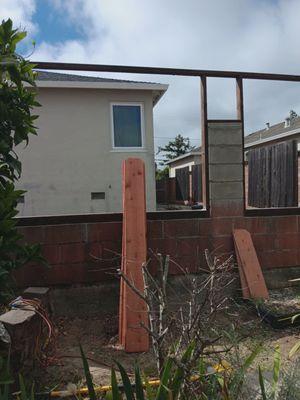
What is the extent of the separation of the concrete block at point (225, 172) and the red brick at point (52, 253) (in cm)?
187

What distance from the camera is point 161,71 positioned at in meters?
4.88

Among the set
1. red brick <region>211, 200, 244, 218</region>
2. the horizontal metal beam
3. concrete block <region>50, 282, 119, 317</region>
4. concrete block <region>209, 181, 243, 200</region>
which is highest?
the horizontal metal beam

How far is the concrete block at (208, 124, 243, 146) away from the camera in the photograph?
498cm

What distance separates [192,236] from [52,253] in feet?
5.01

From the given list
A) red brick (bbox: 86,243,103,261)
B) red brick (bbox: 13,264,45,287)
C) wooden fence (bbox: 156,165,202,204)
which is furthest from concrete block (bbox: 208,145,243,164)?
wooden fence (bbox: 156,165,202,204)

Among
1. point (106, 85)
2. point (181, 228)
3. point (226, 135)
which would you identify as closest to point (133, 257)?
point (181, 228)

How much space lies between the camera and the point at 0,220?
339cm

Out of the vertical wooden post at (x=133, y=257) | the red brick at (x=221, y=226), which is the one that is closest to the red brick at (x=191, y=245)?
the red brick at (x=221, y=226)

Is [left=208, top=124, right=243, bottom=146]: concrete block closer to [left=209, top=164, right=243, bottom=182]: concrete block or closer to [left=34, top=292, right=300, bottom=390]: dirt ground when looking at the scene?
[left=209, top=164, right=243, bottom=182]: concrete block

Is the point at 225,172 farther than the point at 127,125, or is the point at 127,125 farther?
the point at 127,125

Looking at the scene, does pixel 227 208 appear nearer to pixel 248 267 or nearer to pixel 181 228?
pixel 181 228

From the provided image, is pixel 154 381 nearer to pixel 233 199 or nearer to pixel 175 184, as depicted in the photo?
pixel 233 199

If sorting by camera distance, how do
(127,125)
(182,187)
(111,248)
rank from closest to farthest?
(111,248), (127,125), (182,187)

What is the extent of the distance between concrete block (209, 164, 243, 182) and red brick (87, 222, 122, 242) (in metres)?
1.21
